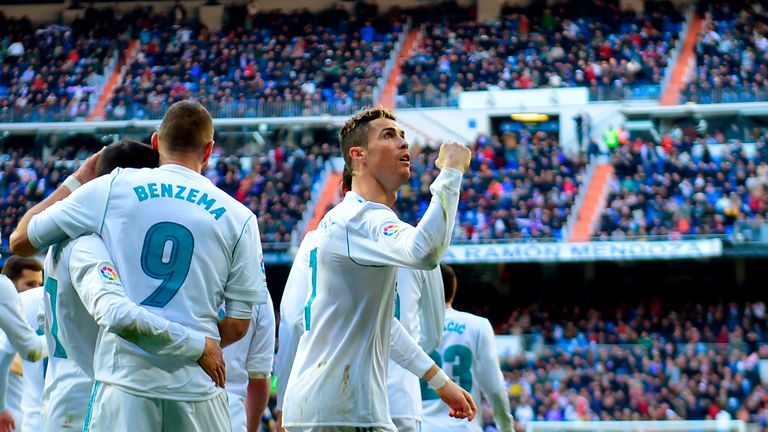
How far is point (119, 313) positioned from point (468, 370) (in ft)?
15.5

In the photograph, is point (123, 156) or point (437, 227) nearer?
point (437, 227)

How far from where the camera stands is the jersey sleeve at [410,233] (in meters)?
4.93

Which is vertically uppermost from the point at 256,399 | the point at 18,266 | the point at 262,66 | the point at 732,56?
the point at 18,266

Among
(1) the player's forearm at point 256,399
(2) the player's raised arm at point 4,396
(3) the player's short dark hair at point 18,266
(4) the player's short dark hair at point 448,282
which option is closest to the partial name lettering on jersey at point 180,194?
(1) the player's forearm at point 256,399

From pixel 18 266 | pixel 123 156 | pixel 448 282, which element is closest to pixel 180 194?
pixel 123 156

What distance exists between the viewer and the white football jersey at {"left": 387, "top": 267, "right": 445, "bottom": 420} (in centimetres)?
686

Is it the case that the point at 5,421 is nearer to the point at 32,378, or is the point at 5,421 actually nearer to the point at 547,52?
the point at 32,378

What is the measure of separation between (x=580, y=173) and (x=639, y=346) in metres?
7.16

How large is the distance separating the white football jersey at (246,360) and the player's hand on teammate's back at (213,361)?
189 cm

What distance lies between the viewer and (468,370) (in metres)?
9.27

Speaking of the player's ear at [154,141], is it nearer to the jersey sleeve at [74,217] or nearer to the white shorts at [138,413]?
the jersey sleeve at [74,217]

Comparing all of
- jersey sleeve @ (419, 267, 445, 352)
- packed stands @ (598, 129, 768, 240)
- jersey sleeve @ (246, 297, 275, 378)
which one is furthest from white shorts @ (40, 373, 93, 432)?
packed stands @ (598, 129, 768, 240)

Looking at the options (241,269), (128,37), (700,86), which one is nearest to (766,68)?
(700,86)

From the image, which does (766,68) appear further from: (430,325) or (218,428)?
(218,428)
